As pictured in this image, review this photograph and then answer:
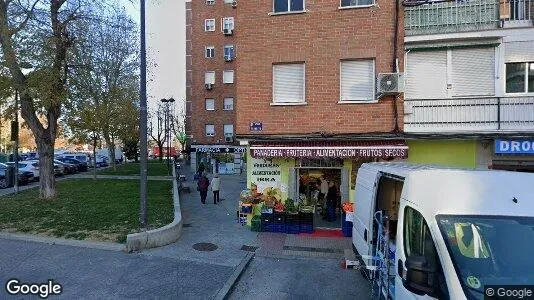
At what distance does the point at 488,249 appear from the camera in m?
3.78

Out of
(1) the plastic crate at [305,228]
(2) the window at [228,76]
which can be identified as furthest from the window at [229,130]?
(1) the plastic crate at [305,228]

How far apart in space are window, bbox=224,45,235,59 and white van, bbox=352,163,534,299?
34814mm

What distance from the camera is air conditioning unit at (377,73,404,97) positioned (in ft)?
35.0

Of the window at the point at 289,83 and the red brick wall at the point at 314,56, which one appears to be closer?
the red brick wall at the point at 314,56

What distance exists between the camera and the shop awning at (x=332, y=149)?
35.3 feet

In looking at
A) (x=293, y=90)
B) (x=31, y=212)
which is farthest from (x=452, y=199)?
(x=31, y=212)

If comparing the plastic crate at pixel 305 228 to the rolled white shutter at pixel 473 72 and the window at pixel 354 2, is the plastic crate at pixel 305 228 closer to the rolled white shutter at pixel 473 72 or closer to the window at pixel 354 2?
the rolled white shutter at pixel 473 72

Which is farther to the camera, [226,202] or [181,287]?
[226,202]

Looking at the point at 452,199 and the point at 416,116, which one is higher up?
the point at 416,116

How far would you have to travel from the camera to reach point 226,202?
57.5 ft

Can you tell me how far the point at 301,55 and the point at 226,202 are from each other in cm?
858

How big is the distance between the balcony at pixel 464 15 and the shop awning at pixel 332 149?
11.9 ft

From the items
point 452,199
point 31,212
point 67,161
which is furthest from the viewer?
point 67,161

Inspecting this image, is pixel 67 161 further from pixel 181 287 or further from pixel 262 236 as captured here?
pixel 181 287
